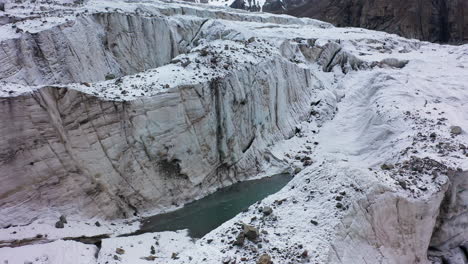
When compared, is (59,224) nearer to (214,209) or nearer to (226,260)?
(214,209)

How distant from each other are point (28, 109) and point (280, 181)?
39.7 ft

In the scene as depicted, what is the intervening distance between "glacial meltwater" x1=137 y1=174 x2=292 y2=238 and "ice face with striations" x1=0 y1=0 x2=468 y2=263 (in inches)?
28.0

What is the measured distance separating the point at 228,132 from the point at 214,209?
16.4 ft

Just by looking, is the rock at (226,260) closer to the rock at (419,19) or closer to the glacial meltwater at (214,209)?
the glacial meltwater at (214,209)

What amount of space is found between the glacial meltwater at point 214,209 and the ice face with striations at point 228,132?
710mm

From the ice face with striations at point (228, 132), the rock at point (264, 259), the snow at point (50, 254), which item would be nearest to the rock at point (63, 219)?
the ice face with striations at point (228, 132)

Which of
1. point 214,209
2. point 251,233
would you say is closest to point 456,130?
point 251,233

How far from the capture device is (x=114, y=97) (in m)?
15.3

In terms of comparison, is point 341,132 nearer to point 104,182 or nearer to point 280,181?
point 280,181

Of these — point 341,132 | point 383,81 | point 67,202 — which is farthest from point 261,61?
Result: point 67,202

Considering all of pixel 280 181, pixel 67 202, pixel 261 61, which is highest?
pixel 261 61

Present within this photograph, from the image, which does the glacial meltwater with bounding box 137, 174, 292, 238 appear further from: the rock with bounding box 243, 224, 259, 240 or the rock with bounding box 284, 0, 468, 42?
the rock with bounding box 284, 0, 468, 42

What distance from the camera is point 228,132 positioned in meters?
19.7

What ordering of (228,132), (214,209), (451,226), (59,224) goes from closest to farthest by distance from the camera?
(451,226)
(59,224)
(214,209)
(228,132)
